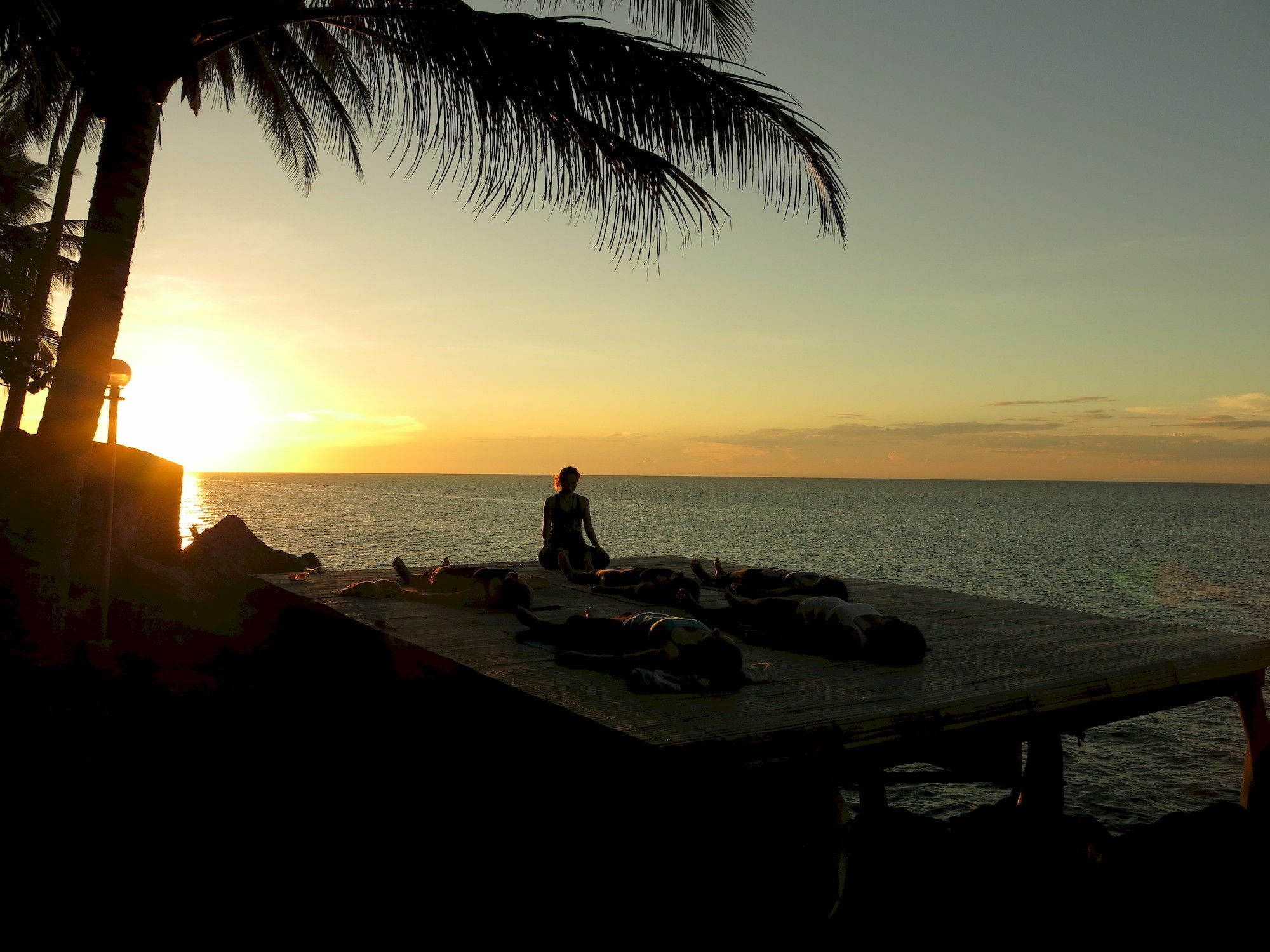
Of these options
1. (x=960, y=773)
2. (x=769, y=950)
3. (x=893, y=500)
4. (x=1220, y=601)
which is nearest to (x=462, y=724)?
(x=769, y=950)

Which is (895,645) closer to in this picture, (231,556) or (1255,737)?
(1255,737)

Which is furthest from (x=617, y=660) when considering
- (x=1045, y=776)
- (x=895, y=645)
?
(x=1045, y=776)

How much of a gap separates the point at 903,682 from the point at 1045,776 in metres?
3.60

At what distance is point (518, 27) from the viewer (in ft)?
20.4

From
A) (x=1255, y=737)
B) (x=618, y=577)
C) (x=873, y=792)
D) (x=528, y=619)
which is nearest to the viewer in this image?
(x=528, y=619)

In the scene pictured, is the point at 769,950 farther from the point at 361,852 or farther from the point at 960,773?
the point at 960,773

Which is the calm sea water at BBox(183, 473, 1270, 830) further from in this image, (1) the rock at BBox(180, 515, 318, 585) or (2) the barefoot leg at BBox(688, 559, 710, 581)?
(1) the rock at BBox(180, 515, 318, 585)

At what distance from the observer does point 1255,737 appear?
7137 mm

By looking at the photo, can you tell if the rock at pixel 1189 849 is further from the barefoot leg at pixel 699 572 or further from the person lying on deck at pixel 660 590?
the barefoot leg at pixel 699 572

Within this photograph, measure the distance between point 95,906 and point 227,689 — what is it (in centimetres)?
540

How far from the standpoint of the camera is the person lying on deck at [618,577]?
8914mm

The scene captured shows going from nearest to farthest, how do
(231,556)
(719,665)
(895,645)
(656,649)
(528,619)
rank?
(719,665)
(656,649)
(895,645)
(528,619)
(231,556)

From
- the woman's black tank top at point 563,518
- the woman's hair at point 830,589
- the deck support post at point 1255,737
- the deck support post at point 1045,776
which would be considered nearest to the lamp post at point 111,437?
the woman's black tank top at point 563,518

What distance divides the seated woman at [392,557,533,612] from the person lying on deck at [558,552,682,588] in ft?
2.92
